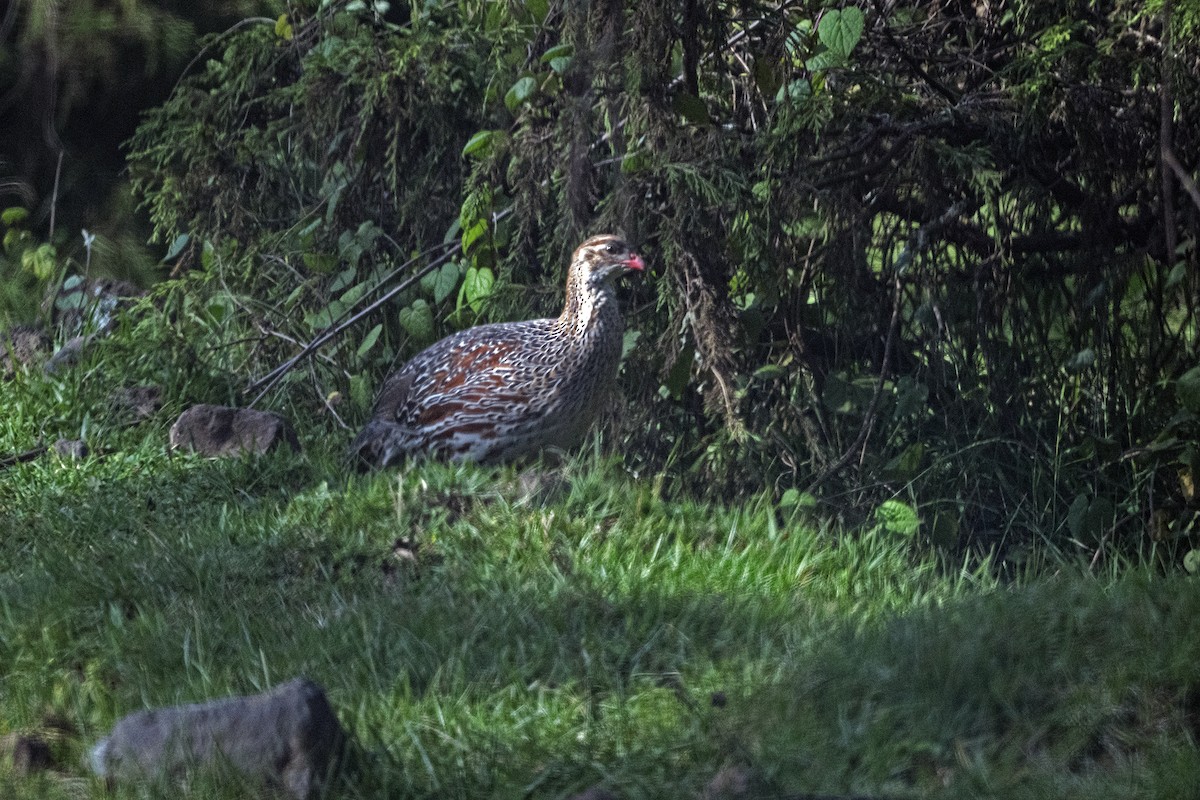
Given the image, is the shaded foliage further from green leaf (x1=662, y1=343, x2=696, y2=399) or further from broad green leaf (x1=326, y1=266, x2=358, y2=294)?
broad green leaf (x1=326, y1=266, x2=358, y2=294)

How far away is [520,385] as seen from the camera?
18.7 feet

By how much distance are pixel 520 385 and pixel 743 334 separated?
3.14 feet

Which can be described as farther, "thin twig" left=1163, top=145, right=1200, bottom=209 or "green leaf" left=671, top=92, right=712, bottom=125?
"green leaf" left=671, top=92, right=712, bottom=125

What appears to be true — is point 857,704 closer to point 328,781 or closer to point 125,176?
point 328,781

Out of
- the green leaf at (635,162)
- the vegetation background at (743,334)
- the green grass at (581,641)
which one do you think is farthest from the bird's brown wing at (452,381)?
the green leaf at (635,162)

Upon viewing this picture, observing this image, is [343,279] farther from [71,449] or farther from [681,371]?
[681,371]

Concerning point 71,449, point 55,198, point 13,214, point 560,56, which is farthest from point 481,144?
point 13,214

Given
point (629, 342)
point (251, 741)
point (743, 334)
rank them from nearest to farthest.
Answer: point (251, 741), point (743, 334), point (629, 342)

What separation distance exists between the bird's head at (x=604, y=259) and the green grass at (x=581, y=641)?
910 millimetres

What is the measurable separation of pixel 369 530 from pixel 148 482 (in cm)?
129

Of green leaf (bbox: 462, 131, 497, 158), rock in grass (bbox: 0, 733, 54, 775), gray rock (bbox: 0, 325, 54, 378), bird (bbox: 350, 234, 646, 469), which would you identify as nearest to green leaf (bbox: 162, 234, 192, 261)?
gray rock (bbox: 0, 325, 54, 378)

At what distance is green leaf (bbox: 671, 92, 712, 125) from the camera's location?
17.6ft

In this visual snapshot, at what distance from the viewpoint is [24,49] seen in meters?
8.23

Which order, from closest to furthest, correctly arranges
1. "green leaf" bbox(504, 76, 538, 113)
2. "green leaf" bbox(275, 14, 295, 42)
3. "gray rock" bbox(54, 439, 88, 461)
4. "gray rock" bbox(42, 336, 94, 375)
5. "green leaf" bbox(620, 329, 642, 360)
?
"green leaf" bbox(504, 76, 538, 113) → "gray rock" bbox(54, 439, 88, 461) → "green leaf" bbox(620, 329, 642, 360) → "gray rock" bbox(42, 336, 94, 375) → "green leaf" bbox(275, 14, 295, 42)
